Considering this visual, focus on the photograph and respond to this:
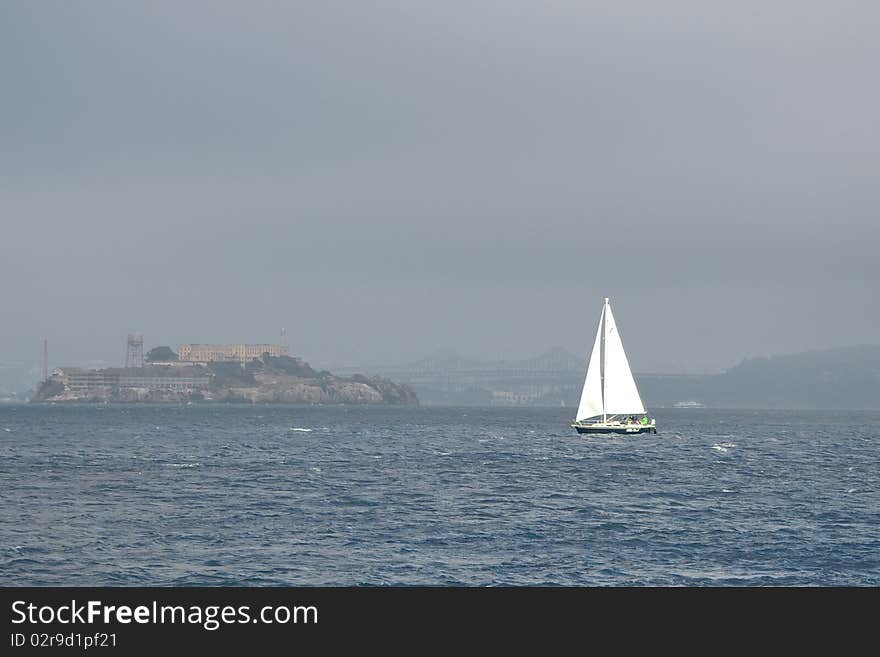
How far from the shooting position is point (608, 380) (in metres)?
143

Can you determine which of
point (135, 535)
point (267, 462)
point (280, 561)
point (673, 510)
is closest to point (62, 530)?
point (135, 535)

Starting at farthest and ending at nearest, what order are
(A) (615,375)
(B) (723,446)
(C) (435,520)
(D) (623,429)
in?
(A) (615,375), (D) (623,429), (B) (723,446), (C) (435,520)

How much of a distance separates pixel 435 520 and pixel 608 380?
95895 millimetres

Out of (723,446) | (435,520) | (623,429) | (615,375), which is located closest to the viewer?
(435,520)

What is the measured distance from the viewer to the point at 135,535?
4381cm

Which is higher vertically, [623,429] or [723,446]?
[623,429]

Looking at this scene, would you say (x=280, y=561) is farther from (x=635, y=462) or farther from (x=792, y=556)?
(x=635, y=462)

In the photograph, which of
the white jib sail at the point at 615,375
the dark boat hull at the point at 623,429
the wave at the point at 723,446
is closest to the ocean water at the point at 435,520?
the wave at the point at 723,446

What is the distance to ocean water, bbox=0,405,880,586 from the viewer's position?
35969mm

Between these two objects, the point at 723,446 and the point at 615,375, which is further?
the point at 615,375

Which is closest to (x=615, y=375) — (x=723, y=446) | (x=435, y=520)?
(x=723, y=446)

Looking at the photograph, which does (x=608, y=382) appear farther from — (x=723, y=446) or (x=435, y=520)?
(x=435, y=520)

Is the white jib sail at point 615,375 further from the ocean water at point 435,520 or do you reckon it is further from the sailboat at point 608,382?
the ocean water at point 435,520
